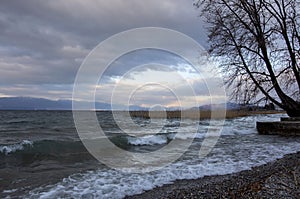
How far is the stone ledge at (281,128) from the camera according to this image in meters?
16.3

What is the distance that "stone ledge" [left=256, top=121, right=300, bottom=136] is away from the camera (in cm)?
1627

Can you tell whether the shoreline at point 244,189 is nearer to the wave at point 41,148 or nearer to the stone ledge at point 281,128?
the wave at point 41,148

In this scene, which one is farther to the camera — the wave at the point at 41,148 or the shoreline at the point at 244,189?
the wave at the point at 41,148

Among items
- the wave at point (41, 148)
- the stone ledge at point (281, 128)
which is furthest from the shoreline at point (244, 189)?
the stone ledge at point (281, 128)

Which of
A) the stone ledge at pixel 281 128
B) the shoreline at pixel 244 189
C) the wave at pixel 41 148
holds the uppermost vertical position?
the stone ledge at pixel 281 128

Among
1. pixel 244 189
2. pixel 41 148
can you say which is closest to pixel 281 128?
pixel 244 189

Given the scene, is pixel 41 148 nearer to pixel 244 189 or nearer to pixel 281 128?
pixel 244 189

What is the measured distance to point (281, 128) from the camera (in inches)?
667

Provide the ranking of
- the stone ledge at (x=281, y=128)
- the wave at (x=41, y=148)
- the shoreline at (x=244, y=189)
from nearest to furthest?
the shoreline at (x=244, y=189), the wave at (x=41, y=148), the stone ledge at (x=281, y=128)

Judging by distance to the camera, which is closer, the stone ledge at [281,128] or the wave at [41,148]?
the wave at [41,148]

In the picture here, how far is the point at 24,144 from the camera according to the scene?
13281mm

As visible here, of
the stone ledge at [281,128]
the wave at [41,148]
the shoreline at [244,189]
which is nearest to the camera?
the shoreline at [244,189]

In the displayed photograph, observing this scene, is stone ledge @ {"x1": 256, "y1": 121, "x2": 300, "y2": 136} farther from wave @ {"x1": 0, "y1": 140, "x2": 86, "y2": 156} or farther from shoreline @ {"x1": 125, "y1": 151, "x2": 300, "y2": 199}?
wave @ {"x1": 0, "y1": 140, "x2": 86, "y2": 156}

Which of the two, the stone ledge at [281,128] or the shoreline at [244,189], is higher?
the stone ledge at [281,128]
